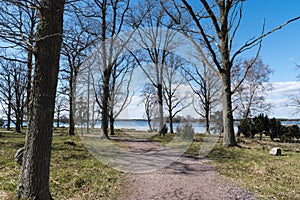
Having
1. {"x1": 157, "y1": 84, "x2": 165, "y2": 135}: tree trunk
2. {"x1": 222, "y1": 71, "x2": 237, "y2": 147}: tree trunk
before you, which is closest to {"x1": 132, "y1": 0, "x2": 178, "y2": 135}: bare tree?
{"x1": 157, "y1": 84, "x2": 165, "y2": 135}: tree trunk

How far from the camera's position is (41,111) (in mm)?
2842

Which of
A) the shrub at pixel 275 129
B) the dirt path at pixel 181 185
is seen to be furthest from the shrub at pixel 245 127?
the dirt path at pixel 181 185

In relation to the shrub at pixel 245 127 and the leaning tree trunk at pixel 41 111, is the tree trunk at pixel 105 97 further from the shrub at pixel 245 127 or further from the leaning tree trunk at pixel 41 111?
the shrub at pixel 245 127

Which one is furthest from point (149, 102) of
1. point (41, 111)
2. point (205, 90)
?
point (205, 90)

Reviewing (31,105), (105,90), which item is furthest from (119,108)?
(31,105)

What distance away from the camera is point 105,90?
958cm

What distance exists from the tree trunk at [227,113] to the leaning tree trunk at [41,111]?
7.46 metres

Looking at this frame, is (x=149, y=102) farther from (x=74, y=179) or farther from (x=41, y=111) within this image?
(x=41, y=111)

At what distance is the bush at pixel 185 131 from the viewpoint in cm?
847

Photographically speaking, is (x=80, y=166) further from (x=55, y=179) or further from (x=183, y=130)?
(x=183, y=130)

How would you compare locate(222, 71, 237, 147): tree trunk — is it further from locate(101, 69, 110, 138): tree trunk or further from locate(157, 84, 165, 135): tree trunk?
locate(101, 69, 110, 138): tree trunk

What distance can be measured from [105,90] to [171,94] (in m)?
4.17

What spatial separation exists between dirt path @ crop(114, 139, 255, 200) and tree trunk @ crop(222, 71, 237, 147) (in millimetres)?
3267

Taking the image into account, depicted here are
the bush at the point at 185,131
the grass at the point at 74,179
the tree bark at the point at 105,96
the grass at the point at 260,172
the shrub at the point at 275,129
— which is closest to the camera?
the grass at the point at 74,179
